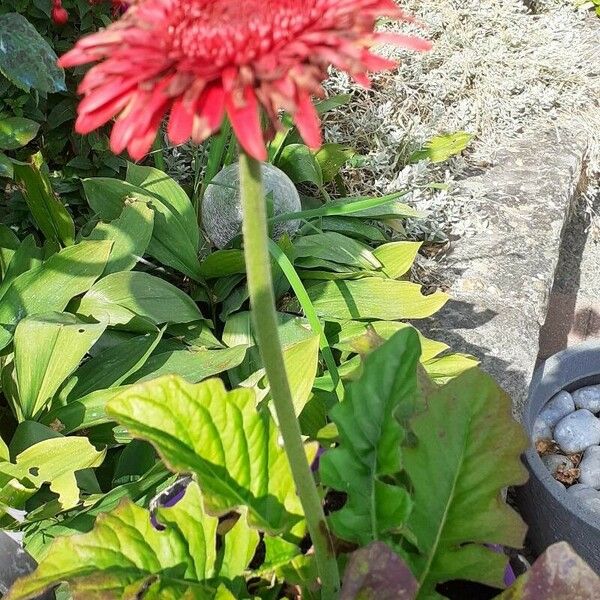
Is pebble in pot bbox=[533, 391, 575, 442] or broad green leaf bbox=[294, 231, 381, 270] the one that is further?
pebble in pot bbox=[533, 391, 575, 442]

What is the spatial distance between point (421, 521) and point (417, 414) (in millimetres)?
124

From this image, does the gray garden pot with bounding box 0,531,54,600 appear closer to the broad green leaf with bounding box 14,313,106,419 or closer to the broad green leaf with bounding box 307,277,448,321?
the broad green leaf with bounding box 14,313,106,419

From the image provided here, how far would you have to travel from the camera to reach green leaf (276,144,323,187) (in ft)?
6.46

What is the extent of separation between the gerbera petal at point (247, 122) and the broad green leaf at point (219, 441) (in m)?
0.37

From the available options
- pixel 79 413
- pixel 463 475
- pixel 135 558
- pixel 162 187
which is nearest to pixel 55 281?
pixel 79 413

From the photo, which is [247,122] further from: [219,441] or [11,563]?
[11,563]

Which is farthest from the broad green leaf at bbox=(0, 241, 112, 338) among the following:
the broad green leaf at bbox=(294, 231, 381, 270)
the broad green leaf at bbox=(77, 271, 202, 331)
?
A: the broad green leaf at bbox=(294, 231, 381, 270)

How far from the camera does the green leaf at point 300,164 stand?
1.97m

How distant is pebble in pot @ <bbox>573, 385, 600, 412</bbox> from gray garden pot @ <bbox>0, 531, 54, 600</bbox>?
1411mm

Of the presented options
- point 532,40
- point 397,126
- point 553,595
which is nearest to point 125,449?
point 553,595

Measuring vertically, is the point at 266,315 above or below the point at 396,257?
above

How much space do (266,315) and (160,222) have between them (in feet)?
3.81

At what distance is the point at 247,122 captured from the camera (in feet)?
1.52

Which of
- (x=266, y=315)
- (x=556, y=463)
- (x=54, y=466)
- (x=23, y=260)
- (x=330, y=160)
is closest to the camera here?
(x=266, y=315)
